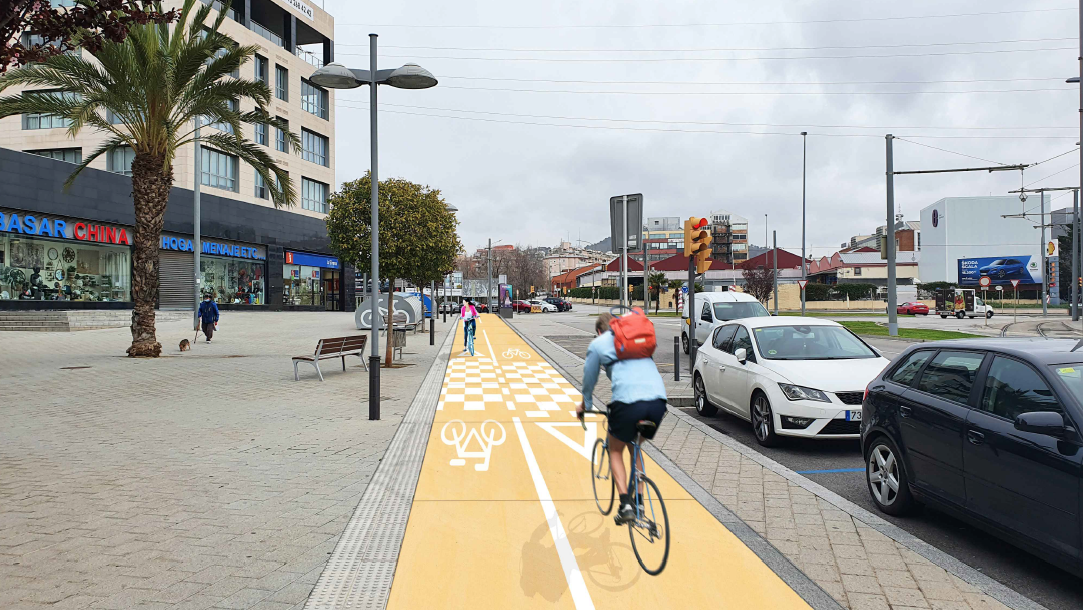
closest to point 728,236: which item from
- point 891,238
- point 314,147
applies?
point 314,147

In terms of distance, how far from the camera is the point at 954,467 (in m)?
4.50

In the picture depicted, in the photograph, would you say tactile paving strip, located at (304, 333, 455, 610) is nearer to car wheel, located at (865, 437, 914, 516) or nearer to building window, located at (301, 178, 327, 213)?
car wheel, located at (865, 437, 914, 516)

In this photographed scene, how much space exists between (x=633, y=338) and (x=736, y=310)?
47.8 ft

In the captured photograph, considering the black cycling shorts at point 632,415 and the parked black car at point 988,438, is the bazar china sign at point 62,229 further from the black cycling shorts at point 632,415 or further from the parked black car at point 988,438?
the parked black car at point 988,438

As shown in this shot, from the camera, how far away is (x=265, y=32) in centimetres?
4450

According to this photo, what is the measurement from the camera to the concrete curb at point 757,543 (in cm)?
382

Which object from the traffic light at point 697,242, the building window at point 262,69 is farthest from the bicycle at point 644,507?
the building window at point 262,69

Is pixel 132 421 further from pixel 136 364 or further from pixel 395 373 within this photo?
pixel 136 364

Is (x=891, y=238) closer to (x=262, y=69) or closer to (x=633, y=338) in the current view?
(x=633, y=338)

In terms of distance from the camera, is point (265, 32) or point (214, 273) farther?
point (265, 32)

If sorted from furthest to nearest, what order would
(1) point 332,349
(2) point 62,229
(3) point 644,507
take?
(2) point 62,229 → (1) point 332,349 → (3) point 644,507

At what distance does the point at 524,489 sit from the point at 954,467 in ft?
10.6

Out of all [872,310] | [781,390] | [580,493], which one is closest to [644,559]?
[580,493]

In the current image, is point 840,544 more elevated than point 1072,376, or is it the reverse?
point 1072,376
